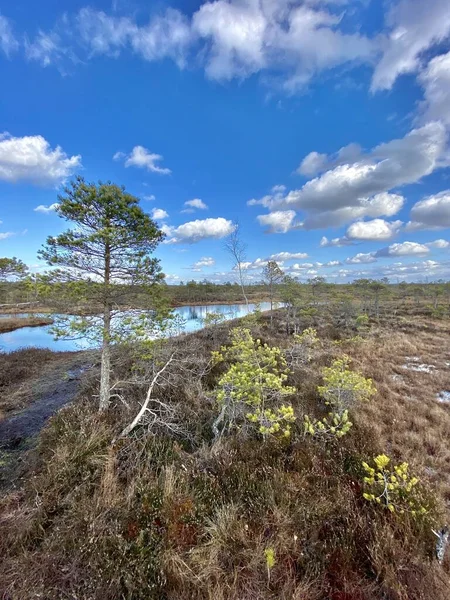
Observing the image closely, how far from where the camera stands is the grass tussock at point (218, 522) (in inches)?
96.9

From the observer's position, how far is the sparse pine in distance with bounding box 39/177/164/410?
4859mm

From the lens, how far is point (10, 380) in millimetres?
10477

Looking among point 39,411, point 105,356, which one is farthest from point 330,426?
point 39,411

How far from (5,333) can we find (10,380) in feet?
55.7

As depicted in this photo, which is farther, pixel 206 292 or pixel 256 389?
pixel 206 292

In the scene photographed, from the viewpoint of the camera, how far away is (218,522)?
2.98m

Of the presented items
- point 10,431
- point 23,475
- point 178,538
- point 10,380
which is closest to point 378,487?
point 178,538

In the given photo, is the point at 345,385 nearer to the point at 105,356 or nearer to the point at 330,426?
the point at 330,426

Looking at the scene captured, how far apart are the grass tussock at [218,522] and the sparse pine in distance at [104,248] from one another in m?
2.11

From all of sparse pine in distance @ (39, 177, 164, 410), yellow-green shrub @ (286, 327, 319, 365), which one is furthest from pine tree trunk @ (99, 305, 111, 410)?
yellow-green shrub @ (286, 327, 319, 365)

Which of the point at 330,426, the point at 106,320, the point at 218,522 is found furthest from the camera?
the point at 106,320

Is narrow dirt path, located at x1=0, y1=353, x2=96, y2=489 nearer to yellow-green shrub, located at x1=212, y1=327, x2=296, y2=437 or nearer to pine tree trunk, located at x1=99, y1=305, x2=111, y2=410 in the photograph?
pine tree trunk, located at x1=99, y1=305, x2=111, y2=410

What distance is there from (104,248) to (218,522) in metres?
5.04

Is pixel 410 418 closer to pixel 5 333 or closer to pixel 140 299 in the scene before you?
pixel 140 299
